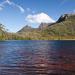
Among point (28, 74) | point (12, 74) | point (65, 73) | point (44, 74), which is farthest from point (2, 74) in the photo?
point (65, 73)

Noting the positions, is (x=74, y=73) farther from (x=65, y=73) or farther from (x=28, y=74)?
(x=28, y=74)

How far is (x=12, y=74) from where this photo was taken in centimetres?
3669

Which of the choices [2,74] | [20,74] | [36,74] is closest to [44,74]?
[36,74]

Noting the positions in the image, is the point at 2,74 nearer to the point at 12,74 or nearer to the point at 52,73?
the point at 12,74

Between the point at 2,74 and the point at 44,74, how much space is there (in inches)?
244

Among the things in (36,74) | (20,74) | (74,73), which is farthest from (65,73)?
(20,74)

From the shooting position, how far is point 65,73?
37312mm

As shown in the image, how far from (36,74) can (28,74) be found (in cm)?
123

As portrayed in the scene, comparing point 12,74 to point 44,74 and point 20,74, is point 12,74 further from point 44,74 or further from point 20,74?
point 44,74

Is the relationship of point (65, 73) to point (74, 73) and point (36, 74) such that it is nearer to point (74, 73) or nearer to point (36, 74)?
point (74, 73)

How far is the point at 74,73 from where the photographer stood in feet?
122

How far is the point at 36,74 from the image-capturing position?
37.2 meters

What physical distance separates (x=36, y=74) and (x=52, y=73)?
2.47 metres

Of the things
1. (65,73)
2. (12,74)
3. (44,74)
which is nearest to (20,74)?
(12,74)
